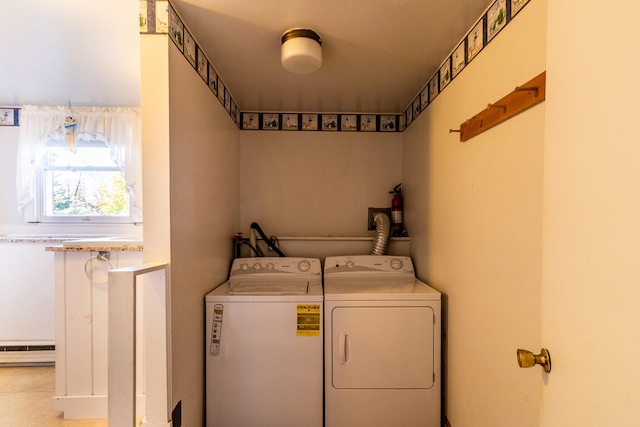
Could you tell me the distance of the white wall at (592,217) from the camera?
1.45 feet

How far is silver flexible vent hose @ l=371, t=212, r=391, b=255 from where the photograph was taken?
2211 mm

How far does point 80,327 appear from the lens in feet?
5.25

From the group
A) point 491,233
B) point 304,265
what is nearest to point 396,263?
point 304,265

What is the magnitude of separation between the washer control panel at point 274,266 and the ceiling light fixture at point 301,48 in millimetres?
1359

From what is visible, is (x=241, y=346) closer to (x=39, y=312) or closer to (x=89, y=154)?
(x=39, y=312)

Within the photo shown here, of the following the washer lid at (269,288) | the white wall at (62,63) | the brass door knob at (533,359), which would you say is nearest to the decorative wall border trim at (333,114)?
→ the white wall at (62,63)


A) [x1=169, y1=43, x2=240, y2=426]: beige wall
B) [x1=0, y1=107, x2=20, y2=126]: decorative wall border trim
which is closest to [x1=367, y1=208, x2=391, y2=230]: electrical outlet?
[x1=169, y1=43, x2=240, y2=426]: beige wall

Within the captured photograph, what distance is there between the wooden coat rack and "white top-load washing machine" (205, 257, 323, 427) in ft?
3.81

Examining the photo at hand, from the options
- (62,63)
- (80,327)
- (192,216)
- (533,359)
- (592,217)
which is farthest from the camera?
(62,63)

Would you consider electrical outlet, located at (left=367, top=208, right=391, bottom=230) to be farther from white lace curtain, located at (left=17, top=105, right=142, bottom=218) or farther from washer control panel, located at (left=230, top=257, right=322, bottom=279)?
white lace curtain, located at (left=17, top=105, right=142, bottom=218)

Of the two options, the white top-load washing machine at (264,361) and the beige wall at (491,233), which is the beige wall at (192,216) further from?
the beige wall at (491,233)

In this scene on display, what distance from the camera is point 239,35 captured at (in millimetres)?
1340

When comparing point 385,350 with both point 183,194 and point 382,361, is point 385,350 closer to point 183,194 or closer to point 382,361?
point 382,361

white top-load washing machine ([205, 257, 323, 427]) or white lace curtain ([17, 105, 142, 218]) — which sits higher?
white lace curtain ([17, 105, 142, 218])
